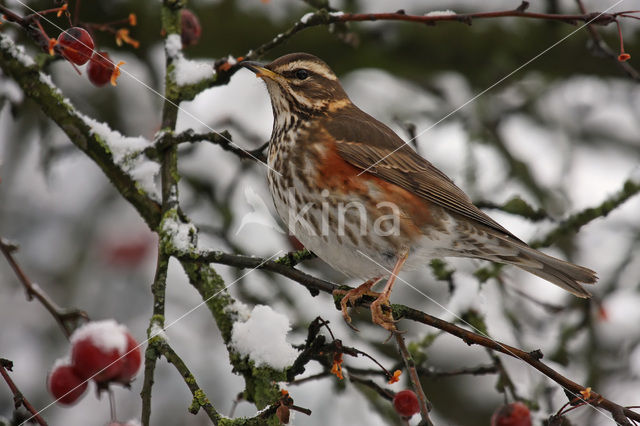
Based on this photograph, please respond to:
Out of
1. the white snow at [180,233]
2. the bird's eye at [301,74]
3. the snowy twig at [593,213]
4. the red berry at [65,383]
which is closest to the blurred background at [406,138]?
the snowy twig at [593,213]

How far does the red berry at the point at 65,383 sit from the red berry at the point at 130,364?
5.4 inches

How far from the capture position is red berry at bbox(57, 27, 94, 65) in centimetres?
258

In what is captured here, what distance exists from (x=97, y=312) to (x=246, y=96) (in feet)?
7.73

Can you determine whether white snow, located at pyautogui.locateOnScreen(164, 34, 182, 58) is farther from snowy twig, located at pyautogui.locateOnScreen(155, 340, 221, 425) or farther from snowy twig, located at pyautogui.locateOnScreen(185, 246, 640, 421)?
snowy twig, located at pyautogui.locateOnScreen(155, 340, 221, 425)

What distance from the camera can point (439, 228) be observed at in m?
3.42

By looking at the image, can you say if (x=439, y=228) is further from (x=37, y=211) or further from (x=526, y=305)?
(x=37, y=211)

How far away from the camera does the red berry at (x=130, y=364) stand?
2225mm

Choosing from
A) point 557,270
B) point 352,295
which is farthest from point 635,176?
point 352,295

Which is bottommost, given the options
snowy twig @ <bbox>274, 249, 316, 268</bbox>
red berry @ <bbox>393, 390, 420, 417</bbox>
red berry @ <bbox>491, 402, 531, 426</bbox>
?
red berry @ <bbox>491, 402, 531, 426</bbox>

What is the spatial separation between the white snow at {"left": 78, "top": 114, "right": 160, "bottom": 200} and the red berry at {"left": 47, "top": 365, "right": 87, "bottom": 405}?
85 cm

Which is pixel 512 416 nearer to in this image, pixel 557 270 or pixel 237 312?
pixel 557 270

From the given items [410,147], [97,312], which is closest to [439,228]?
[410,147]

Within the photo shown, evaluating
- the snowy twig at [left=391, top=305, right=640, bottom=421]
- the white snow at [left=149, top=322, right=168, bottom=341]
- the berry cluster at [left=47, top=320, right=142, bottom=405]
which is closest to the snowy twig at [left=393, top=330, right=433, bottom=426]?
the snowy twig at [left=391, top=305, right=640, bottom=421]

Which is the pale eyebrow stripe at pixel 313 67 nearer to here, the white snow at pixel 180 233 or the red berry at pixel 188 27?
the red berry at pixel 188 27
